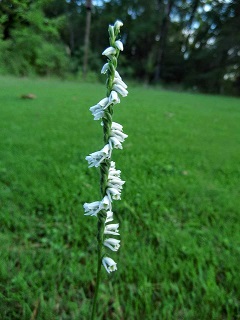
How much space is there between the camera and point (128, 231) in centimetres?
267

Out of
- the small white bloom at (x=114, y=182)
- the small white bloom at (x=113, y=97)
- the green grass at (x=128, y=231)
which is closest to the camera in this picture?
the small white bloom at (x=113, y=97)

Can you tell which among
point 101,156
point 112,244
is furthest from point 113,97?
point 112,244

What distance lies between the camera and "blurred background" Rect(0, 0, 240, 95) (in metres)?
24.4

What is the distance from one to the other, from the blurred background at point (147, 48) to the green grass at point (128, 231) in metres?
17.7

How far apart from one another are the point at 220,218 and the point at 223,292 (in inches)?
43.6

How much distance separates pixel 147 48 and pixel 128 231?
127ft

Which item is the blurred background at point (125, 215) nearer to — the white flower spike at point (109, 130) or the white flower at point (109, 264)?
the white flower at point (109, 264)

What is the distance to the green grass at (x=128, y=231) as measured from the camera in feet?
6.31

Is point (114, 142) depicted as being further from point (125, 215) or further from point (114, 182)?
point (125, 215)

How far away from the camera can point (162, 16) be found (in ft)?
109

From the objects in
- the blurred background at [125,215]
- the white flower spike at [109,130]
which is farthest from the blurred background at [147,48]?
the white flower spike at [109,130]

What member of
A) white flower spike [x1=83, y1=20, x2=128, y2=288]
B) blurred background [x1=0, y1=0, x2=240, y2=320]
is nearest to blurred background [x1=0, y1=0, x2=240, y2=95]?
blurred background [x1=0, y1=0, x2=240, y2=320]

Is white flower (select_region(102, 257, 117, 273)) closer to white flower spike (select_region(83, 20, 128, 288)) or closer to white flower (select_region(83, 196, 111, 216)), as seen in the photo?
white flower spike (select_region(83, 20, 128, 288))

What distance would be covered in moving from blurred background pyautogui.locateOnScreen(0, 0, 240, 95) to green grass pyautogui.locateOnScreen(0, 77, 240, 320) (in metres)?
17.7
